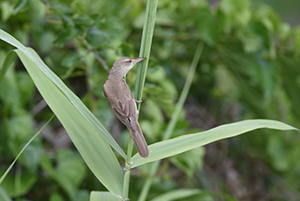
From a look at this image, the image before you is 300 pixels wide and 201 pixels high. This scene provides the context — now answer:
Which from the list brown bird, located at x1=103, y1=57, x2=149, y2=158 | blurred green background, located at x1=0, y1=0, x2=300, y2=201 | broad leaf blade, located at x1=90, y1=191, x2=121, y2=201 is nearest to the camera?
broad leaf blade, located at x1=90, y1=191, x2=121, y2=201

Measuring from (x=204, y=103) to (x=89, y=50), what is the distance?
4.28 feet

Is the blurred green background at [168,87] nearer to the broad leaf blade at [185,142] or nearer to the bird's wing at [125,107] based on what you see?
the bird's wing at [125,107]

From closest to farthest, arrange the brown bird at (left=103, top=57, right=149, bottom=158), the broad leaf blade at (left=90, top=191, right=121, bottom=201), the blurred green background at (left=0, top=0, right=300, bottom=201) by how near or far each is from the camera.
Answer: the broad leaf blade at (left=90, top=191, right=121, bottom=201) < the brown bird at (left=103, top=57, right=149, bottom=158) < the blurred green background at (left=0, top=0, right=300, bottom=201)

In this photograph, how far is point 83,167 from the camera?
1.54m

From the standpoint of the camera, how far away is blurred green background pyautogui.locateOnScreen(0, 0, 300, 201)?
4.44ft

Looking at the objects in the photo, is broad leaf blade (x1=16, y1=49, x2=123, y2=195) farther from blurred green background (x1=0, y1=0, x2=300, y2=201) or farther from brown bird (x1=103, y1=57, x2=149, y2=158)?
blurred green background (x1=0, y1=0, x2=300, y2=201)

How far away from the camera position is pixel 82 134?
0.86 metres

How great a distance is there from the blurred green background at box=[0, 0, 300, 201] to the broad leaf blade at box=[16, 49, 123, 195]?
1.14ft

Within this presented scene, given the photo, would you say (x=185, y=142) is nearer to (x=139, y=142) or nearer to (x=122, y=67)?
(x=139, y=142)

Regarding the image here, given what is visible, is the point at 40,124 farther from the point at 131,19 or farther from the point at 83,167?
the point at 131,19

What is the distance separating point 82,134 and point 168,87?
2.59 ft

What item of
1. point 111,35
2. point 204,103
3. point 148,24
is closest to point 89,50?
point 111,35

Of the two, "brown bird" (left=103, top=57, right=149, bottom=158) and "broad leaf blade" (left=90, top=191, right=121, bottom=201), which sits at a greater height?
"brown bird" (left=103, top=57, right=149, bottom=158)

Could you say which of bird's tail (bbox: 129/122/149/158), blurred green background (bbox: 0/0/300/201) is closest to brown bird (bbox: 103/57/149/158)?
bird's tail (bbox: 129/122/149/158)
